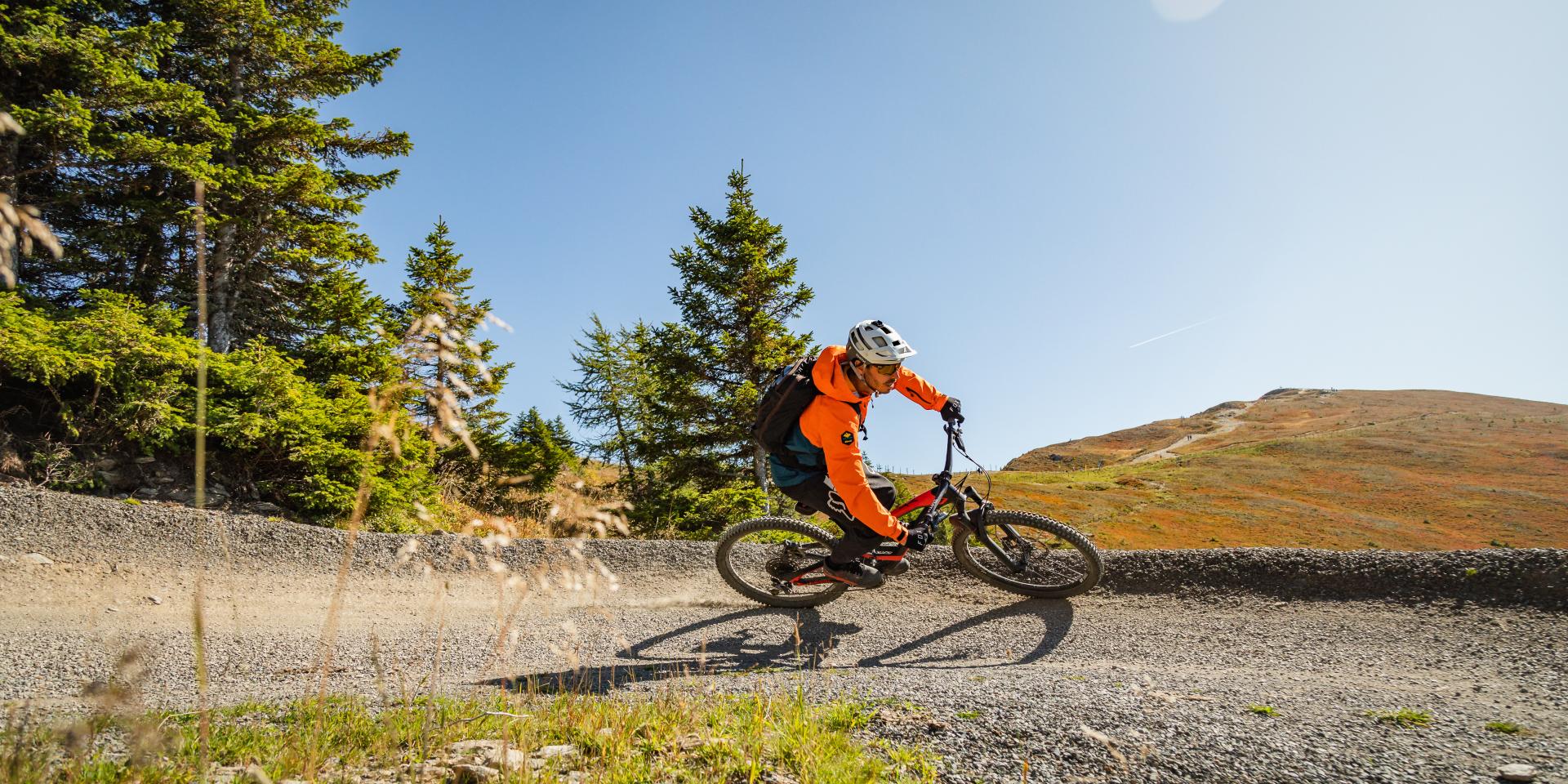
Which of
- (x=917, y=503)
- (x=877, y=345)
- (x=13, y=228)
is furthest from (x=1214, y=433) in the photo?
(x=13, y=228)

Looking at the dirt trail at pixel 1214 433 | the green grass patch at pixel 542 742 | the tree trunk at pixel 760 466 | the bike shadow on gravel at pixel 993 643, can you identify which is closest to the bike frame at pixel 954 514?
the bike shadow on gravel at pixel 993 643

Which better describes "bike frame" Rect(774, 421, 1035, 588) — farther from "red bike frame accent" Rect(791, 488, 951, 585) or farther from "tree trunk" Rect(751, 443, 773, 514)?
"tree trunk" Rect(751, 443, 773, 514)

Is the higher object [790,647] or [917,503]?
[917,503]

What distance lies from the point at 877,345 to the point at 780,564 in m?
2.84

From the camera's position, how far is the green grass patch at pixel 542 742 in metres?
2.24

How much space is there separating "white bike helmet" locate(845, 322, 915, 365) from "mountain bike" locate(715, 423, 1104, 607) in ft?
4.77

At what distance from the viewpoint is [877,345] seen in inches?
210

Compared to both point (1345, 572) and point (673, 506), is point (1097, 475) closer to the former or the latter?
point (673, 506)

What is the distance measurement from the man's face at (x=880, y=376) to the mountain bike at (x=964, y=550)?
4.24 feet

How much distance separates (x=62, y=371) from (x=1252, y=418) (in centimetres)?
7963

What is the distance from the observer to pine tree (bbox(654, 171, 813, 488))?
A: 15.1 metres

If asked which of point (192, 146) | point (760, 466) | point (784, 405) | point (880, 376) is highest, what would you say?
point (192, 146)

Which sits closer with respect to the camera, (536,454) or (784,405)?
(784,405)

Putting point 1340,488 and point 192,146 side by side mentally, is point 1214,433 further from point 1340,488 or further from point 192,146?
point 192,146
